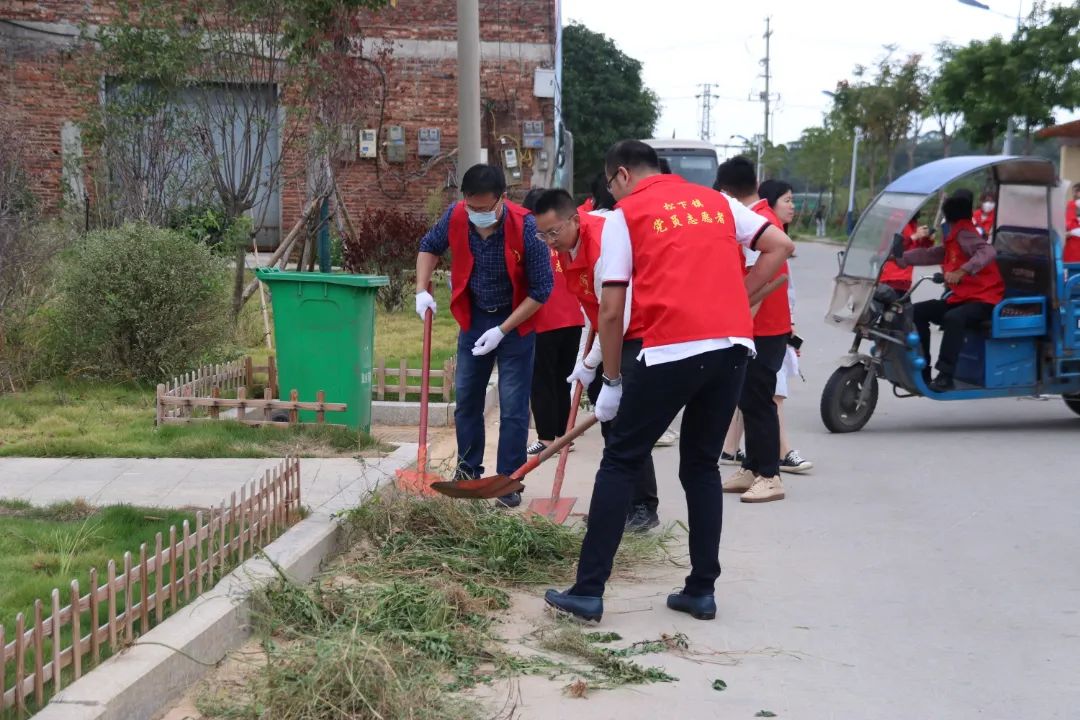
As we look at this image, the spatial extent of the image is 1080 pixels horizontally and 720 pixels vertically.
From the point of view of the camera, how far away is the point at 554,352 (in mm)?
7980

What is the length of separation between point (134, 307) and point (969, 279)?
618cm

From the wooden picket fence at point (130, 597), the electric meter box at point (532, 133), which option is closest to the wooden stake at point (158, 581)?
the wooden picket fence at point (130, 597)

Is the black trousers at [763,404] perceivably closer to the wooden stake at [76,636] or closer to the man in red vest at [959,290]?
the man in red vest at [959,290]

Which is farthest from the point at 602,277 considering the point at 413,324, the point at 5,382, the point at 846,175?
the point at 846,175

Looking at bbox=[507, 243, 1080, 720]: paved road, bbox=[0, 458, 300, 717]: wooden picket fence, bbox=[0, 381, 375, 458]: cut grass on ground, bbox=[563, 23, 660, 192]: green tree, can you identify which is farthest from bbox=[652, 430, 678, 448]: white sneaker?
bbox=[563, 23, 660, 192]: green tree

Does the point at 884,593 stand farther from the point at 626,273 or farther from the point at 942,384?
the point at 942,384

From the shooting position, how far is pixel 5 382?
9.56 metres

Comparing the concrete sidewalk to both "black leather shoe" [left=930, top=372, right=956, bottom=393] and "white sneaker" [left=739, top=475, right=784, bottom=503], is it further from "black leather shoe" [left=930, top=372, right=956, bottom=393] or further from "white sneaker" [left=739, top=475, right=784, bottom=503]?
"black leather shoe" [left=930, top=372, right=956, bottom=393]

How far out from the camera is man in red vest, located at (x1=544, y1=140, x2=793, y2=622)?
501 centimetres

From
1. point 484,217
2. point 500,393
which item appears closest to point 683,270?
point 484,217

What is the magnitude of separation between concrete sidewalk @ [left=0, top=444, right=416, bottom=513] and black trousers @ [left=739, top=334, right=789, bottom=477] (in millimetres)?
1996

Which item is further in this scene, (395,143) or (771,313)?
(395,143)

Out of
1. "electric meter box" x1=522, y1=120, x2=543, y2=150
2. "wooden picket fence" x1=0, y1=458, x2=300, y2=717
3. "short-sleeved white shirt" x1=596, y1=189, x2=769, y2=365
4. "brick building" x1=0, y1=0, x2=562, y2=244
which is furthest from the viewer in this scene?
"electric meter box" x1=522, y1=120, x2=543, y2=150

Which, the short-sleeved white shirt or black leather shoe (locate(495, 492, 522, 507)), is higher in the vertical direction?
the short-sleeved white shirt
